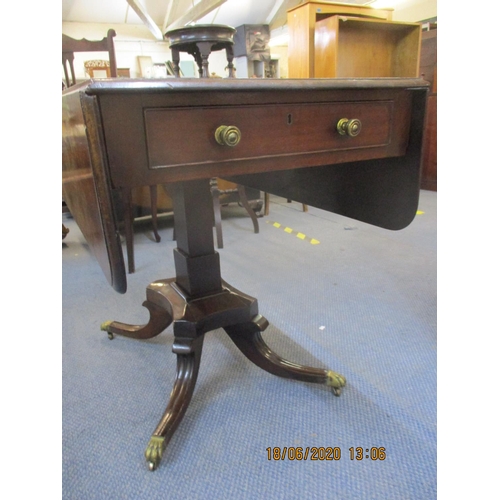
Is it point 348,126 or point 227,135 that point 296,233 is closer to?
point 348,126

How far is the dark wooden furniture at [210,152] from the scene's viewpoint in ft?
1.89

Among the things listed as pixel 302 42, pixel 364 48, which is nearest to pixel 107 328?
pixel 302 42

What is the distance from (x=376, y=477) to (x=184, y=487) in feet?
1.43

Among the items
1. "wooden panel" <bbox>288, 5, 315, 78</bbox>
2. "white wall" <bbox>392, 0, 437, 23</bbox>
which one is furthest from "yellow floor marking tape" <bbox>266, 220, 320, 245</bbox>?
"white wall" <bbox>392, 0, 437, 23</bbox>

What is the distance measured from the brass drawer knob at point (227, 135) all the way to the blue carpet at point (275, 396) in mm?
745

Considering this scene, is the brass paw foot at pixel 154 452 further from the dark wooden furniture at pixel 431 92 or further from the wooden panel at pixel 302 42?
the dark wooden furniture at pixel 431 92

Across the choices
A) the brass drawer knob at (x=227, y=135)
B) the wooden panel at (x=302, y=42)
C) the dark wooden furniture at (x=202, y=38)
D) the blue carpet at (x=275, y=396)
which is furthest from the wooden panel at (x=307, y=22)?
the brass drawer knob at (x=227, y=135)

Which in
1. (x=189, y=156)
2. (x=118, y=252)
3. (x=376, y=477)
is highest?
(x=189, y=156)

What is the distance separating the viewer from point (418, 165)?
2.71 feet

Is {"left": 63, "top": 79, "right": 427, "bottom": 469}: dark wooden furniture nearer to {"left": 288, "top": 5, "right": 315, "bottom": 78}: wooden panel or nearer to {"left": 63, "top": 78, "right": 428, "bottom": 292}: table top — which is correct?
{"left": 63, "top": 78, "right": 428, "bottom": 292}: table top

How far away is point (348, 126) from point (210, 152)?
0.26 metres

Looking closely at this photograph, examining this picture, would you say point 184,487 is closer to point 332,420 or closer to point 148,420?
point 148,420

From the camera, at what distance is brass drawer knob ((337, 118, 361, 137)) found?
0.71m

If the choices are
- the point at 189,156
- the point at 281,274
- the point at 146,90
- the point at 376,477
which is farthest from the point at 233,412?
the point at 281,274
